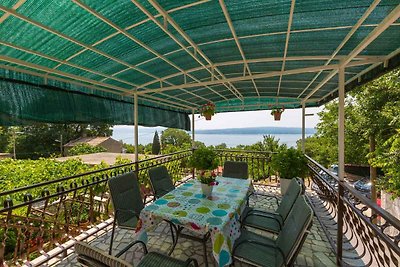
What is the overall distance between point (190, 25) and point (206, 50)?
74 cm

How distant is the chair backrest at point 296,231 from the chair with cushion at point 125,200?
65.8 inches

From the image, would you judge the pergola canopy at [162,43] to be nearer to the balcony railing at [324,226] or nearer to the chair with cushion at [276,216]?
the balcony railing at [324,226]

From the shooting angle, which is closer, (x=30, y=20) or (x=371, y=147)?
(x=30, y=20)

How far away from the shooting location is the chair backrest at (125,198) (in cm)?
265

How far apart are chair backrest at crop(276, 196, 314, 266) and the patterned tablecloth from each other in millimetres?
488

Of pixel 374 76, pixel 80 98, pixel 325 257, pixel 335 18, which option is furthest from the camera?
pixel 80 98

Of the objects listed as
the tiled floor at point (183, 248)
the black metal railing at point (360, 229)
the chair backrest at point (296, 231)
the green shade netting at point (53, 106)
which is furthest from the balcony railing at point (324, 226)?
the green shade netting at point (53, 106)

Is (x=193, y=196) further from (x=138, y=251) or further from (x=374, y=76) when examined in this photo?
(x=374, y=76)

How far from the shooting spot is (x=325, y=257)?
265 cm

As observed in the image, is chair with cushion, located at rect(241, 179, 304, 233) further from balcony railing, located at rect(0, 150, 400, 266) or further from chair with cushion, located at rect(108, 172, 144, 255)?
chair with cushion, located at rect(108, 172, 144, 255)

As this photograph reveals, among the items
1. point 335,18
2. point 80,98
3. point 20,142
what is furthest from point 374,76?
point 20,142

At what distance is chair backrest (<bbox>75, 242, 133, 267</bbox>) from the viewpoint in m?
1.18

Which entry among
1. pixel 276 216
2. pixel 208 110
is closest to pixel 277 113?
pixel 208 110

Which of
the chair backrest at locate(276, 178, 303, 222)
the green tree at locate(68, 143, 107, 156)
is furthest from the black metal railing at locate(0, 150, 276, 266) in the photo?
the green tree at locate(68, 143, 107, 156)
